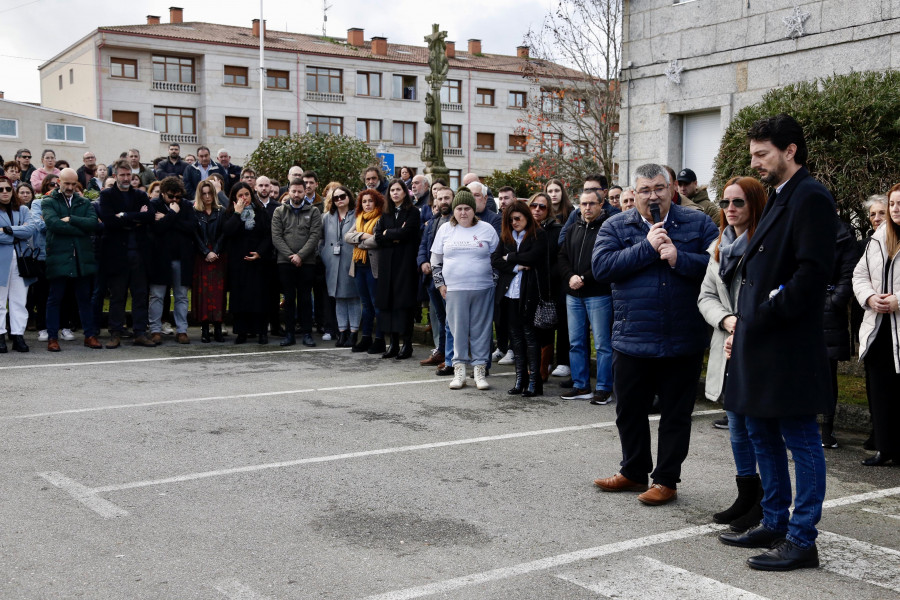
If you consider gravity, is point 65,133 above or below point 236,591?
above

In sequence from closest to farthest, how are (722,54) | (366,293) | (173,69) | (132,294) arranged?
(366,293), (132,294), (722,54), (173,69)

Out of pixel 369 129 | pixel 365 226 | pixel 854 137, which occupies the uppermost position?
pixel 369 129

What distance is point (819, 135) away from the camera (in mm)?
10820

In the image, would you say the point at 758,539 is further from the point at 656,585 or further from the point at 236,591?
the point at 236,591

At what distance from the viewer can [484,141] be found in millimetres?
67562

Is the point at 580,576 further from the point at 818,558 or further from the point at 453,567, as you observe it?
the point at 818,558

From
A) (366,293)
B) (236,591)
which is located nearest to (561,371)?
(366,293)

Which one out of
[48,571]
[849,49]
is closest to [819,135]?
[849,49]

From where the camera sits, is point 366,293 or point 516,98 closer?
point 366,293

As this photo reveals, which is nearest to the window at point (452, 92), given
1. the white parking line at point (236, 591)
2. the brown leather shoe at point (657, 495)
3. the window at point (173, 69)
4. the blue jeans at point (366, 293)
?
the window at point (173, 69)

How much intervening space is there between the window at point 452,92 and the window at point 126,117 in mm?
20346

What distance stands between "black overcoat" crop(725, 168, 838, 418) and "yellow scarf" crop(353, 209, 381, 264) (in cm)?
818

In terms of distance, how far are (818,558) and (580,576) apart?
1260 mm

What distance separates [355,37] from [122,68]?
55.3 feet
